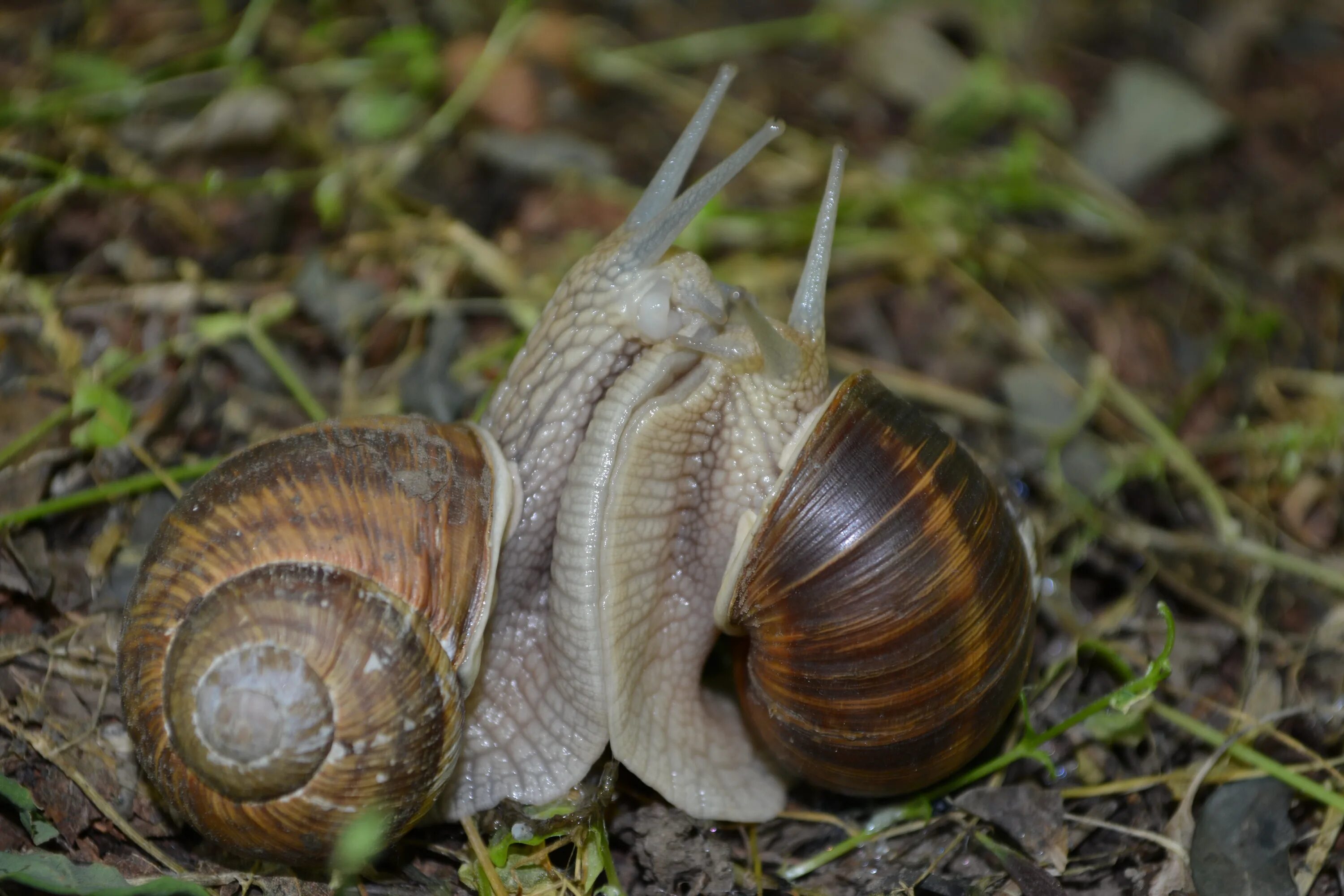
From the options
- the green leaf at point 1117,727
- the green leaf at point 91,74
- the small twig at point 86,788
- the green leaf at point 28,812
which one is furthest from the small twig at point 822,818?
the green leaf at point 91,74

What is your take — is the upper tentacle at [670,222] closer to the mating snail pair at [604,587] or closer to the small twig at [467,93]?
the mating snail pair at [604,587]

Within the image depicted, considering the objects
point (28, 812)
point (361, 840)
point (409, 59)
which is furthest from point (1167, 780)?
point (409, 59)

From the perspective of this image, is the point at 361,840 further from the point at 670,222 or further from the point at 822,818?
the point at 670,222

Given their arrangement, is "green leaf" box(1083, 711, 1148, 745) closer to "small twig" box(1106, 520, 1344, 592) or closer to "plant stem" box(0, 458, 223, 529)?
"small twig" box(1106, 520, 1344, 592)

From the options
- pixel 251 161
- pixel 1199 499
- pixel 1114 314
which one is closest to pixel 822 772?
pixel 1199 499

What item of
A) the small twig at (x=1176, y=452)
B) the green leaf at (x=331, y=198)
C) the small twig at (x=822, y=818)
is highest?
the green leaf at (x=331, y=198)

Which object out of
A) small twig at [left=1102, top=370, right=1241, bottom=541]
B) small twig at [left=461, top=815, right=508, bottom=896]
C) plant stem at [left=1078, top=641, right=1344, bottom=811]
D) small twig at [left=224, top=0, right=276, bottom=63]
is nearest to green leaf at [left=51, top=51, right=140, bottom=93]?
small twig at [left=224, top=0, right=276, bottom=63]
